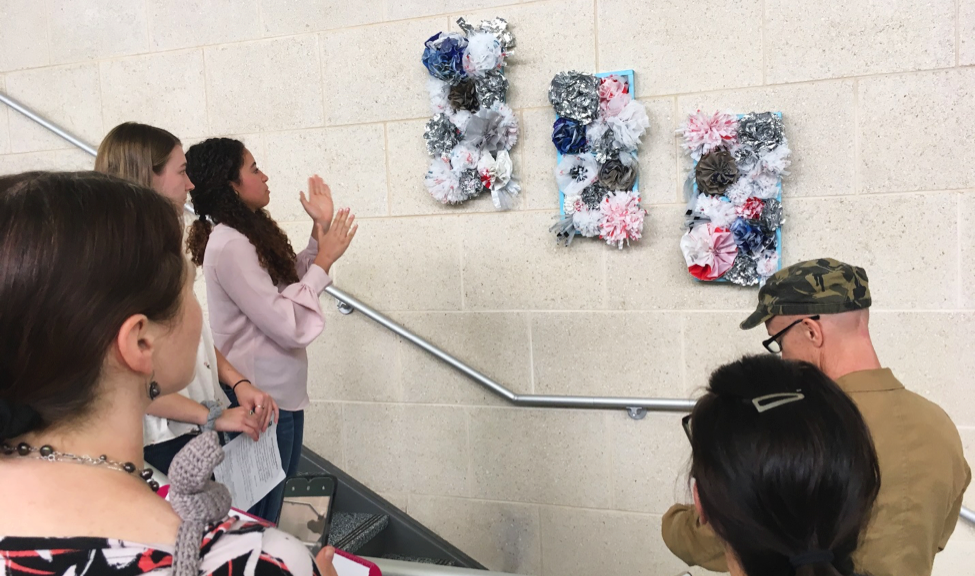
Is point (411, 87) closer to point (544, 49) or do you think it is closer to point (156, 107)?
point (544, 49)

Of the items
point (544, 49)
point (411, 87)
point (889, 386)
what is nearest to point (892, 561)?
point (889, 386)

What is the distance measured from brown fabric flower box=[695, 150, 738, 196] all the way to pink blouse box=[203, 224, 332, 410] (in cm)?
121

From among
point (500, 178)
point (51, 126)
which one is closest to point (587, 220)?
point (500, 178)

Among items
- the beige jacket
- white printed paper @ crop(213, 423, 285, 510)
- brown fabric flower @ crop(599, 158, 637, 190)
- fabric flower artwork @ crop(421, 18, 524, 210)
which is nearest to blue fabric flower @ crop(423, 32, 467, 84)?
fabric flower artwork @ crop(421, 18, 524, 210)

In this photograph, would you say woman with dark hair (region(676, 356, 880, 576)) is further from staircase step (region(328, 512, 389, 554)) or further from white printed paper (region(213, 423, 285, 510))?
staircase step (region(328, 512, 389, 554))

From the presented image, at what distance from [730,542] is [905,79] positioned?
1874mm

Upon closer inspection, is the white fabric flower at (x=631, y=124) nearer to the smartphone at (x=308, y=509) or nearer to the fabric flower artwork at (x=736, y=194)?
the fabric flower artwork at (x=736, y=194)

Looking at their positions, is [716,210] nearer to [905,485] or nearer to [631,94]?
[631,94]

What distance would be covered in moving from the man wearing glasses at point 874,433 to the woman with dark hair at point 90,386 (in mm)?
693

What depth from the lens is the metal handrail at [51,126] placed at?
3.18m

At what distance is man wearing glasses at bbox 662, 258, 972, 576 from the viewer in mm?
1238

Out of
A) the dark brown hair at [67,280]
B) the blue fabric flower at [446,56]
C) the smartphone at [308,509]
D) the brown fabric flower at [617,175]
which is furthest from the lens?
the blue fabric flower at [446,56]

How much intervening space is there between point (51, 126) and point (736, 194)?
2763 mm

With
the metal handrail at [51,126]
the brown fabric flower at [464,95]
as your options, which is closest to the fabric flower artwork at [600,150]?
the brown fabric flower at [464,95]
